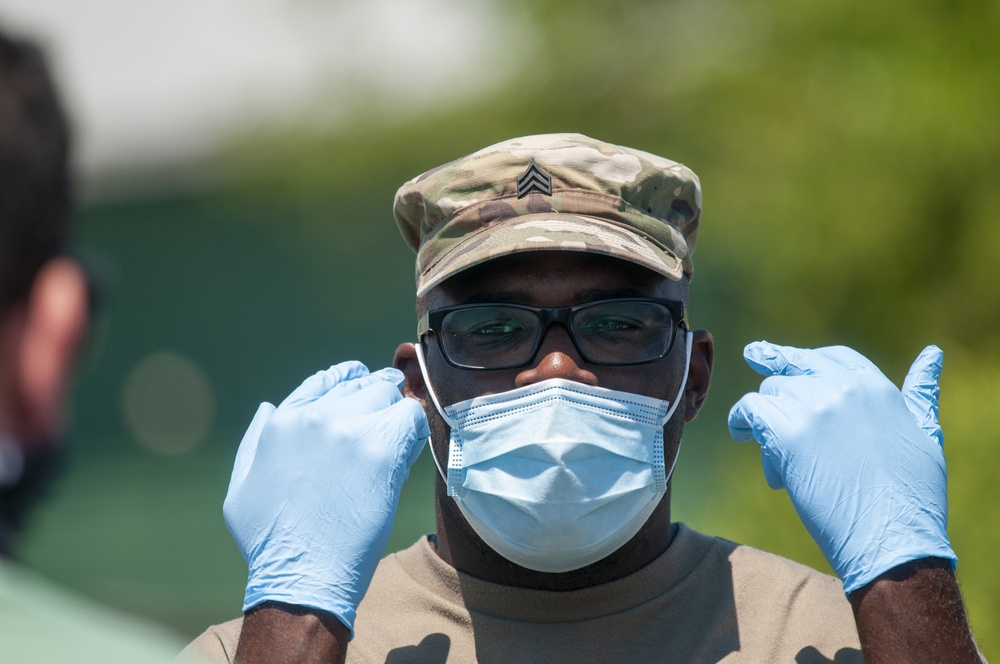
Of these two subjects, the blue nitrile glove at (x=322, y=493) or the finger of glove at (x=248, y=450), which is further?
the finger of glove at (x=248, y=450)

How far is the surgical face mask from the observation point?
2.62 metres

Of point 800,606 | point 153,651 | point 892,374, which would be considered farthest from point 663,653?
point 892,374

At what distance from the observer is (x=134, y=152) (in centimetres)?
1520

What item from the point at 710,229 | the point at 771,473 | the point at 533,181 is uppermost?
the point at 533,181

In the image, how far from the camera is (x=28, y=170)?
1.57 meters

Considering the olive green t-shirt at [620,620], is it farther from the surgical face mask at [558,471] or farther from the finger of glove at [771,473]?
Result: the finger of glove at [771,473]

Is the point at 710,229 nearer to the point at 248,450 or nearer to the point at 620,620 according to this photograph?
the point at 620,620

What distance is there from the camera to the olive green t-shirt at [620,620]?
261cm

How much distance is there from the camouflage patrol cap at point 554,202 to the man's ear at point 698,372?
0.56 feet

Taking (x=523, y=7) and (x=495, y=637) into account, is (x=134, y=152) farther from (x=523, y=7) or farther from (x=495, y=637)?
(x=495, y=637)

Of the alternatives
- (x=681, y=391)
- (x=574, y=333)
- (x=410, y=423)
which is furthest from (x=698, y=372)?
(x=410, y=423)

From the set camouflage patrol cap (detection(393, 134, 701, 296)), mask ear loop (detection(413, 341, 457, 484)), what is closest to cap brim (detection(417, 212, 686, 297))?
camouflage patrol cap (detection(393, 134, 701, 296))

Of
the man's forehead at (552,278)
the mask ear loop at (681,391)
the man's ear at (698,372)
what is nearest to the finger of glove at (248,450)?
the man's forehead at (552,278)

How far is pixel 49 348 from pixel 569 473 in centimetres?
135
